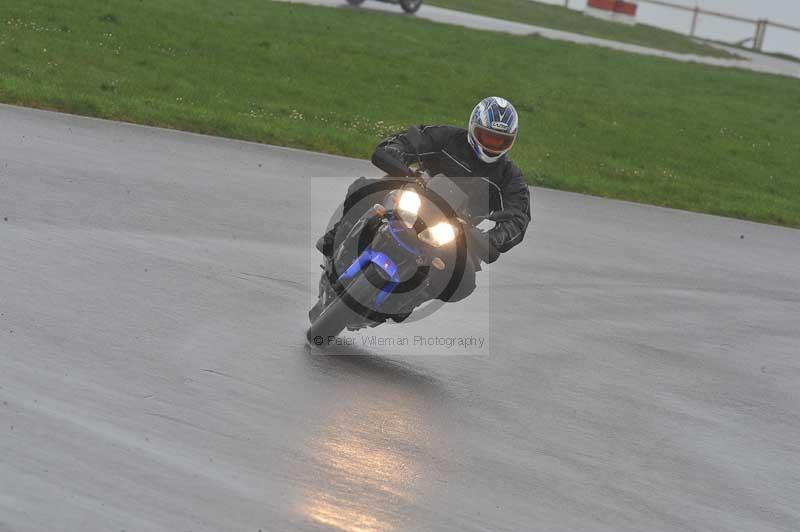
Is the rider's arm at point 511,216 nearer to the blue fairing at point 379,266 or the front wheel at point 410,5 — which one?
the blue fairing at point 379,266

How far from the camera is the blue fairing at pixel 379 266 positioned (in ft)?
24.2

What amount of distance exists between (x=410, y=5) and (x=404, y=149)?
2326 centimetres

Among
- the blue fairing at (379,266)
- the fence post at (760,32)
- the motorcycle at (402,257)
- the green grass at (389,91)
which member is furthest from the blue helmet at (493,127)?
the fence post at (760,32)

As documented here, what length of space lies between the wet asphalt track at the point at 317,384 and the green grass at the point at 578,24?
23132 millimetres

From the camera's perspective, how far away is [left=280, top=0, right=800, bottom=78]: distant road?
101 feet

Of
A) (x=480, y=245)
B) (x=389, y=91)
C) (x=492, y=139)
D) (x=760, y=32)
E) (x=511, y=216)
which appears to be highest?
(x=492, y=139)

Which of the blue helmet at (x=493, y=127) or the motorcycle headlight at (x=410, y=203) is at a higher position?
the blue helmet at (x=493, y=127)

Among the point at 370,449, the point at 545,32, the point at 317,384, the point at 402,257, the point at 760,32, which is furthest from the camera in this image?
the point at 760,32

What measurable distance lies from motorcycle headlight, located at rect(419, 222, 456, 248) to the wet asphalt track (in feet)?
2.87

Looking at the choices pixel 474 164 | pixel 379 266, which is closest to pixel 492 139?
pixel 474 164

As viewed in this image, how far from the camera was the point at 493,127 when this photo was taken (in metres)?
7.96

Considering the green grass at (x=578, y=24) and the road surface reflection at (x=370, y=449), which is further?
the green grass at (x=578, y=24)

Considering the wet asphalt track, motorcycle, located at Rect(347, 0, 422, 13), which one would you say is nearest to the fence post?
motorcycle, located at Rect(347, 0, 422, 13)

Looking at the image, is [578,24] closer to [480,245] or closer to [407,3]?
[407,3]
